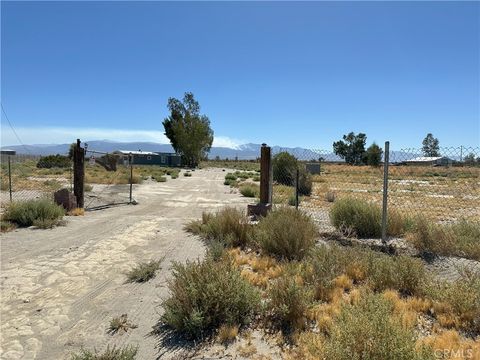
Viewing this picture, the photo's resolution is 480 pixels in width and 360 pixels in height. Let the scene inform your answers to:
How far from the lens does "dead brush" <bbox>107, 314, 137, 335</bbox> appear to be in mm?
4786

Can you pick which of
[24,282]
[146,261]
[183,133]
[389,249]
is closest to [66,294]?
[24,282]

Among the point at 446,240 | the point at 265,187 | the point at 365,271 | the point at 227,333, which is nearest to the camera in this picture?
the point at 227,333

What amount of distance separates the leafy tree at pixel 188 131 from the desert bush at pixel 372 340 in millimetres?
69801

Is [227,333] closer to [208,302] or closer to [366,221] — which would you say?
[208,302]

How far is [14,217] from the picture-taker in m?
10.8

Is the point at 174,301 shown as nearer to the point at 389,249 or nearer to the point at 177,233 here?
the point at 389,249

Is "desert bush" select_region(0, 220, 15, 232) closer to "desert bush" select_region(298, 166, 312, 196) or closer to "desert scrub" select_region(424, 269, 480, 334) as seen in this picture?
"desert scrub" select_region(424, 269, 480, 334)

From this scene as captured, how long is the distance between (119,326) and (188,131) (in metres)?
69.8

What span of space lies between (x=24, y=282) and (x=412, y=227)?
24.6 feet

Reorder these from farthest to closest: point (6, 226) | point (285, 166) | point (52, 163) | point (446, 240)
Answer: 1. point (52, 163)
2. point (285, 166)
3. point (6, 226)
4. point (446, 240)

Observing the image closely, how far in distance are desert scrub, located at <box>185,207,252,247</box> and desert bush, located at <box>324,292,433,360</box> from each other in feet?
15.9

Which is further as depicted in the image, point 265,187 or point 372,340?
point 265,187

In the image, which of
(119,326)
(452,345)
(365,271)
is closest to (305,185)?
(365,271)

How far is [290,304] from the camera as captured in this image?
4.75m
